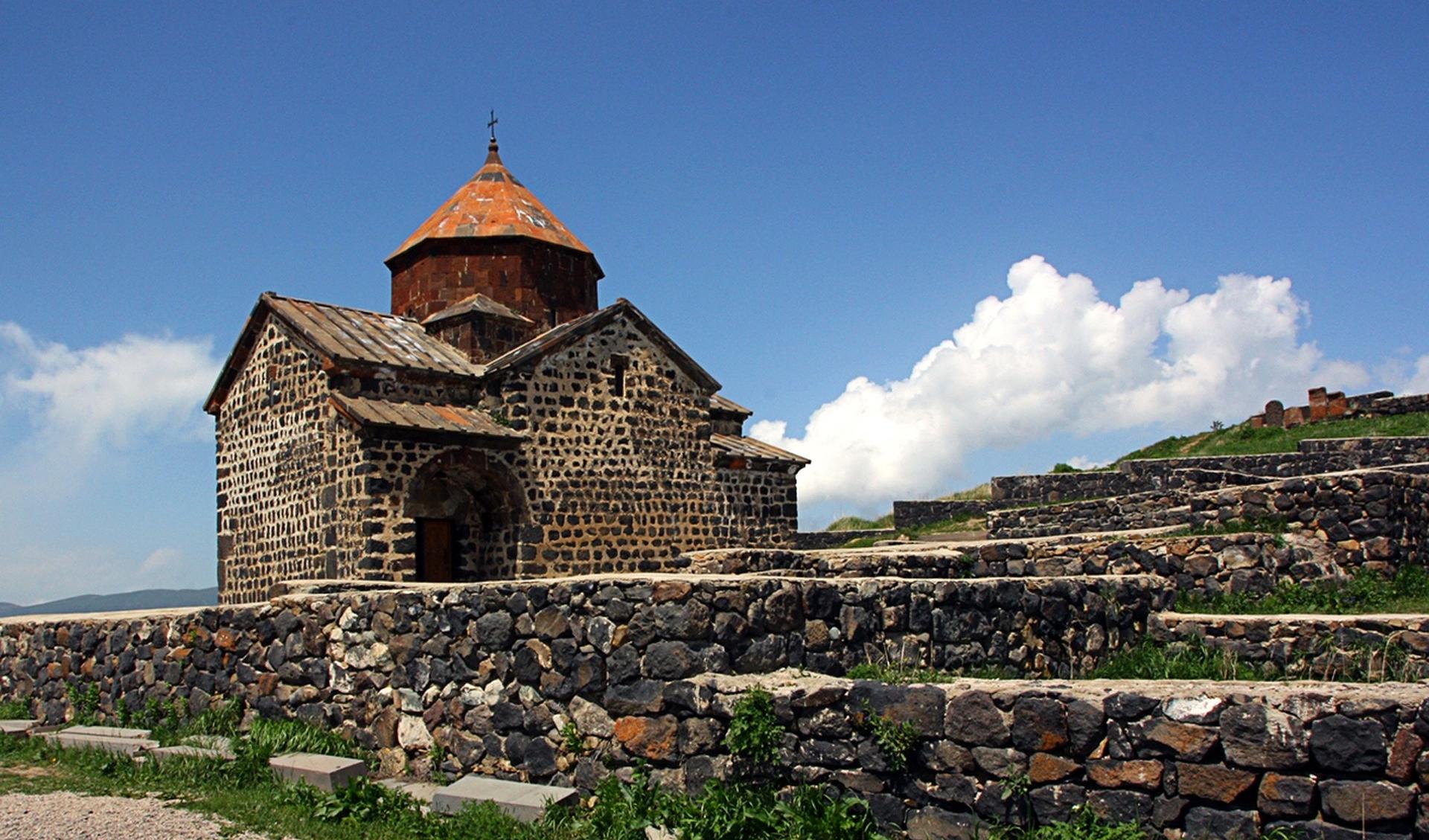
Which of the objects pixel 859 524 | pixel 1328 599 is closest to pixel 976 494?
pixel 859 524

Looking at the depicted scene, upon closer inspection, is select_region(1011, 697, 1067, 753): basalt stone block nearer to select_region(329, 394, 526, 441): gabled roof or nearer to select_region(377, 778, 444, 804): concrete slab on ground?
select_region(377, 778, 444, 804): concrete slab on ground

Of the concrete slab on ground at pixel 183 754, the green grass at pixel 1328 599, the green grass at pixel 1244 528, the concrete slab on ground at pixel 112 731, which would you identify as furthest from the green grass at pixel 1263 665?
the concrete slab on ground at pixel 112 731

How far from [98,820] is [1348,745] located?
6.89 metres

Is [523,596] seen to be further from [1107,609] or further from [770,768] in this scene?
[1107,609]

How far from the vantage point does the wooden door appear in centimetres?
1556

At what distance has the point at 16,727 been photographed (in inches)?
400

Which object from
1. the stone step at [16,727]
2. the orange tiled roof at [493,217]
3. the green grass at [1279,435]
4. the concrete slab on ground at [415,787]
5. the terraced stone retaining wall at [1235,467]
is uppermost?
the orange tiled roof at [493,217]

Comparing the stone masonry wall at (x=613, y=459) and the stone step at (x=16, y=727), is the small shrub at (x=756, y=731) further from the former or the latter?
the stone masonry wall at (x=613, y=459)

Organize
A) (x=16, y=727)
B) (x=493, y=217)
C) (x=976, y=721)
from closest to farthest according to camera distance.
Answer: (x=976, y=721) → (x=16, y=727) → (x=493, y=217)

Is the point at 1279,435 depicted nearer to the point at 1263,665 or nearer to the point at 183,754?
the point at 1263,665

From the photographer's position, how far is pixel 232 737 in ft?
28.2

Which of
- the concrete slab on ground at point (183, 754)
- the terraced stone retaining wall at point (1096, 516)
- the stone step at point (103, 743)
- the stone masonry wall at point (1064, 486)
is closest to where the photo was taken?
the concrete slab on ground at point (183, 754)

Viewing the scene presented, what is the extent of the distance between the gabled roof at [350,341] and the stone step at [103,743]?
6.33 m

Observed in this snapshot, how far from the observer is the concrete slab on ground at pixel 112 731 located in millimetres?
9141
